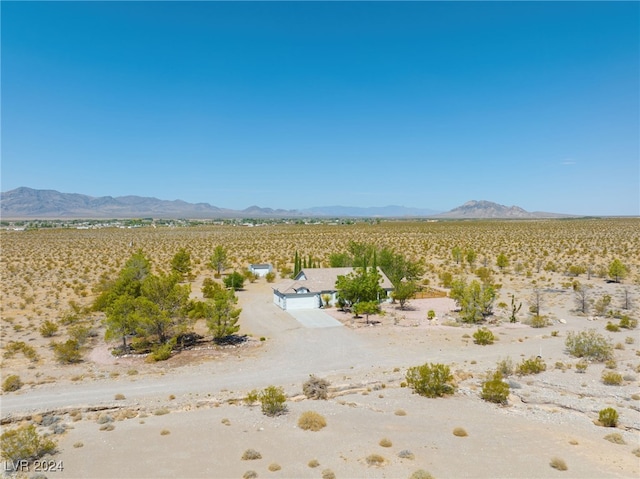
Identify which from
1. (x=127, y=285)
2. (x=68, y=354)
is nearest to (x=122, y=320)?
(x=68, y=354)

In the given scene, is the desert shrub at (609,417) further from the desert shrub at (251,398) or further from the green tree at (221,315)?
the green tree at (221,315)

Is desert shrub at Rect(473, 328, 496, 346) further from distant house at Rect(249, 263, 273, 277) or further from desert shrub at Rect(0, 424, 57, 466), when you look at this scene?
distant house at Rect(249, 263, 273, 277)

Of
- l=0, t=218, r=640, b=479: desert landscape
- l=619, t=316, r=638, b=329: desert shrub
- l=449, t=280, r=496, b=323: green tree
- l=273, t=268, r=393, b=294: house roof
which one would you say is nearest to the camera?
l=0, t=218, r=640, b=479: desert landscape

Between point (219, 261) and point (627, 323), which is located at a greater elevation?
point (219, 261)

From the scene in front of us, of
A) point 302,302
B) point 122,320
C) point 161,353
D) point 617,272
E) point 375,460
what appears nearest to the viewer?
point 375,460

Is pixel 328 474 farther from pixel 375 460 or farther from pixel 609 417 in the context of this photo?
pixel 609 417

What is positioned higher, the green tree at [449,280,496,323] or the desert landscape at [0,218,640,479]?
the green tree at [449,280,496,323]

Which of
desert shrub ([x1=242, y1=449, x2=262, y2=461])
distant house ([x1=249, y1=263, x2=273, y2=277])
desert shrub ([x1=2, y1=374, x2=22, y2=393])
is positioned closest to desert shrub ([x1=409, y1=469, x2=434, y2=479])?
desert shrub ([x1=242, y1=449, x2=262, y2=461])
